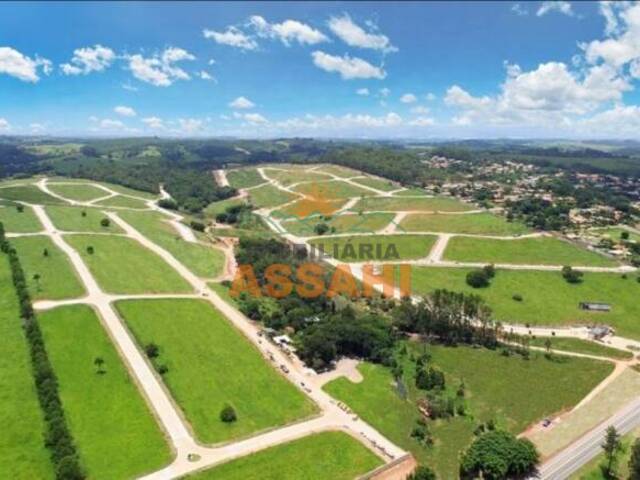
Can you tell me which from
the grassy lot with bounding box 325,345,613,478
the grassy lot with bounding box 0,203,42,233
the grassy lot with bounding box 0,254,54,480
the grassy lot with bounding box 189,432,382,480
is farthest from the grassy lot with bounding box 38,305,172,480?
the grassy lot with bounding box 0,203,42,233

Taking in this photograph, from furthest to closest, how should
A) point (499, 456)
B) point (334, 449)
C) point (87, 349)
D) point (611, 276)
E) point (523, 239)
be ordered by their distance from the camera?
point (523, 239) → point (611, 276) → point (87, 349) → point (334, 449) → point (499, 456)

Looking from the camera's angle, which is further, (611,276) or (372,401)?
(611,276)

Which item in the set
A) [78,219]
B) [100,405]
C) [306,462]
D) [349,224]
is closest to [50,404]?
[100,405]

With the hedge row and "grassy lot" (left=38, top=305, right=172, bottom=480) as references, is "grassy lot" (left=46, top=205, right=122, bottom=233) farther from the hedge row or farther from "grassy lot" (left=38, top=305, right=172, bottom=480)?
"grassy lot" (left=38, top=305, right=172, bottom=480)

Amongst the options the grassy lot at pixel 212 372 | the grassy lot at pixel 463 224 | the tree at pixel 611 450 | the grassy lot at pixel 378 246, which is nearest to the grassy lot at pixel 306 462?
the grassy lot at pixel 212 372

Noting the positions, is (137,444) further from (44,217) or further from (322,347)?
(44,217)

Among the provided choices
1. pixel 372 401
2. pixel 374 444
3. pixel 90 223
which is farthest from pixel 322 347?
pixel 90 223

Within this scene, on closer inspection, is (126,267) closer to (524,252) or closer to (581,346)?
(581,346)

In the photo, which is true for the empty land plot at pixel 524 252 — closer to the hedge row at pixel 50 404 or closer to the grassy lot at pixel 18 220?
the hedge row at pixel 50 404
